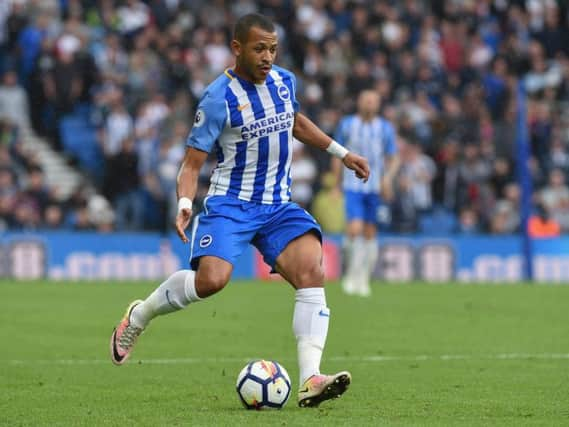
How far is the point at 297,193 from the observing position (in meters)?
21.7

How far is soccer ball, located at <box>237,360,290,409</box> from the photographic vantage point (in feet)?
23.6

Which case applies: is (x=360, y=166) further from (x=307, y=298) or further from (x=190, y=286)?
(x=190, y=286)

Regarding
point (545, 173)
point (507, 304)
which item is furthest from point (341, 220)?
point (507, 304)

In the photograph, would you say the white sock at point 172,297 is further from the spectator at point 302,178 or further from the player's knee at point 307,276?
the spectator at point 302,178

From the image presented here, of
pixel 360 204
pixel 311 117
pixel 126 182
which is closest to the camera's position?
pixel 360 204

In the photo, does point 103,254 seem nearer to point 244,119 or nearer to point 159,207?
point 159,207

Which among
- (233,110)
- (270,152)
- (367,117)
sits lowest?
(270,152)

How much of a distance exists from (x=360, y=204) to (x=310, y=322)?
358 inches

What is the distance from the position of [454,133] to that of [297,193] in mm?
3441

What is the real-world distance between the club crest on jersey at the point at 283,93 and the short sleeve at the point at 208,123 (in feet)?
1.26

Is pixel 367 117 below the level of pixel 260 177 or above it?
above

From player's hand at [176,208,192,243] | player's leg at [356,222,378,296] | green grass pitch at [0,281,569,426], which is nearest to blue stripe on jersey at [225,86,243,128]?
player's hand at [176,208,192,243]

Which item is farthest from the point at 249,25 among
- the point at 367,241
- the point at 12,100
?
the point at 12,100

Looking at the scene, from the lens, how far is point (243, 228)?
303 inches
